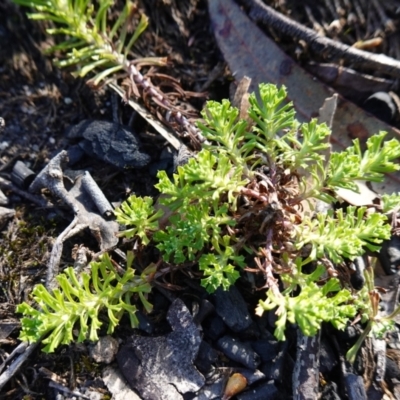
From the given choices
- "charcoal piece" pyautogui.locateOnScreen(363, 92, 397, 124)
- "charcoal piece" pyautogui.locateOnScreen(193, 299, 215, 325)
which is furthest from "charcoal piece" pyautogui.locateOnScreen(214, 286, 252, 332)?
"charcoal piece" pyautogui.locateOnScreen(363, 92, 397, 124)

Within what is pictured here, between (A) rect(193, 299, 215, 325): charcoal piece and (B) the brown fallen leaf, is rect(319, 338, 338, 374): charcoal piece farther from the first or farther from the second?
(B) the brown fallen leaf

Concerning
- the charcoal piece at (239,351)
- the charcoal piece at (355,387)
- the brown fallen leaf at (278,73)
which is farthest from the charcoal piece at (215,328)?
the brown fallen leaf at (278,73)

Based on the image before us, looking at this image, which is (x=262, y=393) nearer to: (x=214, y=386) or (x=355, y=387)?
(x=214, y=386)

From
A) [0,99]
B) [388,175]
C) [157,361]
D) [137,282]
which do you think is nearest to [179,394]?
[157,361]

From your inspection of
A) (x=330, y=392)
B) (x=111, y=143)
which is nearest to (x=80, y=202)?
(x=111, y=143)

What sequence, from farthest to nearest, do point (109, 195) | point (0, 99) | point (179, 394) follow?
point (0, 99) → point (109, 195) → point (179, 394)

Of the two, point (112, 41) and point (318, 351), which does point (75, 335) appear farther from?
point (112, 41)
